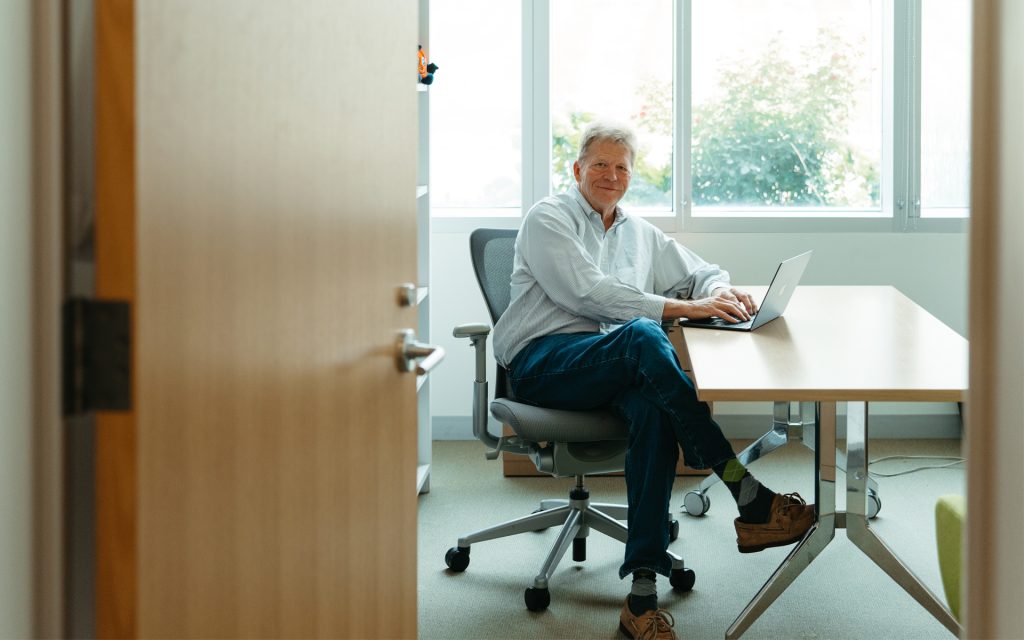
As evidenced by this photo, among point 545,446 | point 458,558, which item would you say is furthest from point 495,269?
point 458,558

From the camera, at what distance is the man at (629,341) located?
265 cm

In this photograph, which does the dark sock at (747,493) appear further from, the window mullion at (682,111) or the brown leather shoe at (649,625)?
the window mullion at (682,111)

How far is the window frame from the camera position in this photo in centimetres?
439

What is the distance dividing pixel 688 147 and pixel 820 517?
216 cm

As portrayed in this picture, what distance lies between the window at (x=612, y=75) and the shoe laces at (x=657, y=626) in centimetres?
229

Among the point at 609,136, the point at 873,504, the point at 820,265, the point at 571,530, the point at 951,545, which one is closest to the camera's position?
the point at 951,545

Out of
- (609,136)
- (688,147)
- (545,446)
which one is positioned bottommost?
(545,446)

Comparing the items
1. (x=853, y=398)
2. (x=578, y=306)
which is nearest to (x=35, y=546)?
(x=853, y=398)


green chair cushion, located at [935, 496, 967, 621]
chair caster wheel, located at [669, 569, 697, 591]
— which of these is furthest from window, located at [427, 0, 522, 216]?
green chair cushion, located at [935, 496, 967, 621]

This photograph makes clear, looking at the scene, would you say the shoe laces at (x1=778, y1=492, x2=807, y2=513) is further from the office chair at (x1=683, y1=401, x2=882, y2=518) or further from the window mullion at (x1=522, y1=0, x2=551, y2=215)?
the window mullion at (x1=522, y1=0, x2=551, y2=215)

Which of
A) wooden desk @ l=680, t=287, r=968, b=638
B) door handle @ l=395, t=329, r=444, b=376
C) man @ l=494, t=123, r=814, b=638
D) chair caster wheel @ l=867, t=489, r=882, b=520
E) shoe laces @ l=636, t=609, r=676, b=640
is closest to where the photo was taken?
door handle @ l=395, t=329, r=444, b=376

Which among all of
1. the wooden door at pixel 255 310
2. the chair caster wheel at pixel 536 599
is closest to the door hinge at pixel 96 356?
the wooden door at pixel 255 310

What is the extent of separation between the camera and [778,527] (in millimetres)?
2730

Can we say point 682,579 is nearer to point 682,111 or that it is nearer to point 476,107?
point 682,111
